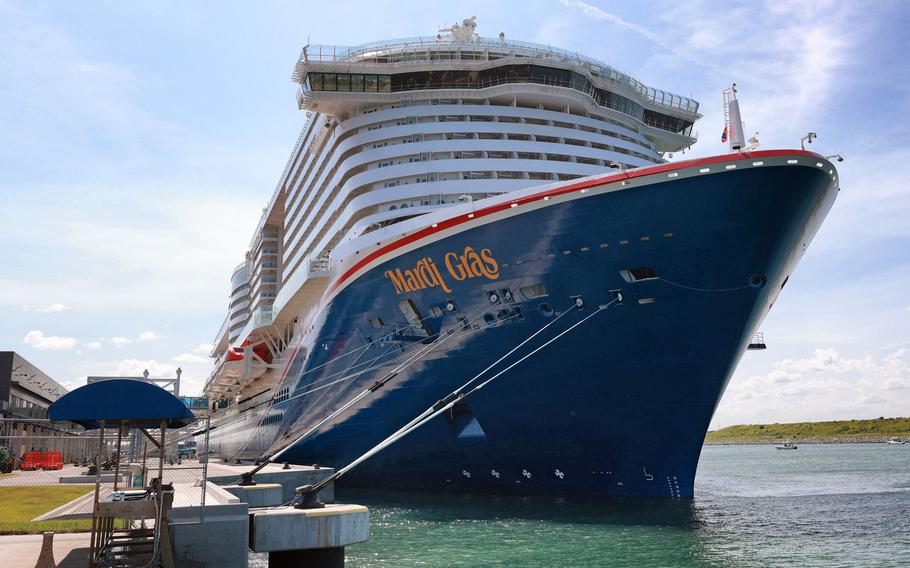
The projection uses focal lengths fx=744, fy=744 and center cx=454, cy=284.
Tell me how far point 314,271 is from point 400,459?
253 inches

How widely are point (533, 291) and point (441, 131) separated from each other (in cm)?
883

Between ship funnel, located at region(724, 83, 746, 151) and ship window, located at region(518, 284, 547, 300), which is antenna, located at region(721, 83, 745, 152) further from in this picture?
ship window, located at region(518, 284, 547, 300)

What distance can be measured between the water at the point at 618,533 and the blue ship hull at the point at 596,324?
63 centimetres

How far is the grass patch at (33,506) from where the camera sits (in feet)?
38.2

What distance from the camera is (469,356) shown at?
16.1 meters

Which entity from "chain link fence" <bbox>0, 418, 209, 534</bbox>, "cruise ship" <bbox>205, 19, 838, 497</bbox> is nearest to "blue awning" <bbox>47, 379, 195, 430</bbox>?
"chain link fence" <bbox>0, 418, 209, 534</bbox>

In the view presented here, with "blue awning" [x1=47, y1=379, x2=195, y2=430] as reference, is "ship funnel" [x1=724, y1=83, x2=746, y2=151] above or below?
above

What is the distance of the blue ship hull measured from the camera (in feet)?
45.3

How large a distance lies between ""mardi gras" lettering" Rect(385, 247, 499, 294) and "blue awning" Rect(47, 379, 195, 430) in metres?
8.30

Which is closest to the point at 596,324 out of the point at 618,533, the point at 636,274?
the point at 636,274

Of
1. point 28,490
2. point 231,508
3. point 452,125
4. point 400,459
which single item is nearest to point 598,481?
point 400,459

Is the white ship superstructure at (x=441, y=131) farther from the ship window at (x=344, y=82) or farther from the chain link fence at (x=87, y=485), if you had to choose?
the chain link fence at (x=87, y=485)

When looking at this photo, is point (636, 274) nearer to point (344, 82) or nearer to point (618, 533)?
point (618, 533)

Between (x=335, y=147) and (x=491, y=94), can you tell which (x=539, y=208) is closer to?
(x=491, y=94)
